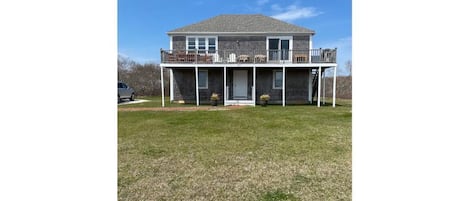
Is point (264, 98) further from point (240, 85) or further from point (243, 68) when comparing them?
point (243, 68)

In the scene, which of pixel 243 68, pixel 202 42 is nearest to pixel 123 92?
pixel 202 42

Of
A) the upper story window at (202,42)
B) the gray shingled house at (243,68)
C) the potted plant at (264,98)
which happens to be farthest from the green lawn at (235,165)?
the upper story window at (202,42)

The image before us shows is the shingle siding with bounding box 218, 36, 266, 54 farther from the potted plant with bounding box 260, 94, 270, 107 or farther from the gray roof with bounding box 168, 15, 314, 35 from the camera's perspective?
the potted plant with bounding box 260, 94, 270, 107

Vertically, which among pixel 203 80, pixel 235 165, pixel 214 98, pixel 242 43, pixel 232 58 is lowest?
pixel 235 165

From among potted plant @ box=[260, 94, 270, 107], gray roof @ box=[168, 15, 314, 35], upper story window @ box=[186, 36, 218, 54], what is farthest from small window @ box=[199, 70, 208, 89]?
potted plant @ box=[260, 94, 270, 107]

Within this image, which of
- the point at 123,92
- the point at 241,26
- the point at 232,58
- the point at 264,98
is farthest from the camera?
the point at 123,92

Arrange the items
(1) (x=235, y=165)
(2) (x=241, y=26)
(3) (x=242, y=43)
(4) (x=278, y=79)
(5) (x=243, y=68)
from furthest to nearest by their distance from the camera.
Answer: (2) (x=241, y=26)
(4) (x=278, y=79)
(3) (x=242, y=43)
(5) (x=243, y=68)
(1) (x=235, y=165)

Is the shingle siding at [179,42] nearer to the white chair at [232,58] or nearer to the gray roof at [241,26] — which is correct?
the gray roof at [241,26]

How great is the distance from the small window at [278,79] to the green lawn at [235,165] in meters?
8.12

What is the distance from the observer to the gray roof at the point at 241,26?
12805 mm

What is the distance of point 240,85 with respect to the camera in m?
13.1

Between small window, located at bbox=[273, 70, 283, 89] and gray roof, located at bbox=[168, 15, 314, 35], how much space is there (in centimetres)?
216

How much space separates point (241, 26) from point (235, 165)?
466 inches
